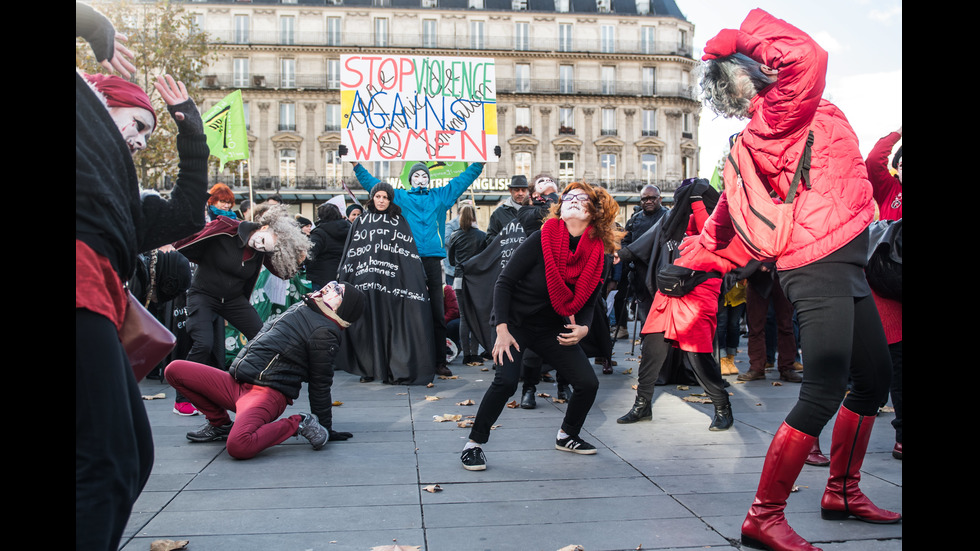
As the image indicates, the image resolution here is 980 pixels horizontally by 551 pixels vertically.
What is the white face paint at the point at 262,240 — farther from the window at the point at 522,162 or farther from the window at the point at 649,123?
the window at the point at 649,123

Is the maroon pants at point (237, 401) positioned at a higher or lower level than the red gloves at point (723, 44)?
lower

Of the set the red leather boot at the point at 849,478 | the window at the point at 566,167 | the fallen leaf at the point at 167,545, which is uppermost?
the window at the point at 566,167

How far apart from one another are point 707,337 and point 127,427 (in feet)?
15.8

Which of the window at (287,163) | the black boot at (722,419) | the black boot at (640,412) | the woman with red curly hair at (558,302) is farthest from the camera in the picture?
the window at (287,163)

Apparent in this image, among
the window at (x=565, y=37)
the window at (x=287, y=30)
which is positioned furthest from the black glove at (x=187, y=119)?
the window at (x=565, y=37)

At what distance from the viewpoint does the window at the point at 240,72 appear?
58.1 metres

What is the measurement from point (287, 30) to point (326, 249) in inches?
2102

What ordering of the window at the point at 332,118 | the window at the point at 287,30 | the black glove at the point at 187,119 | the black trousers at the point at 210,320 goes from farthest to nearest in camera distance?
1. the window at the point at 287,30
2. the window at the point at 332,118
3. the black trousers at the point at 210,320
4. the black glove at the point at 187,119

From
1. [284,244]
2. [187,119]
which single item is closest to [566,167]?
[284,244]

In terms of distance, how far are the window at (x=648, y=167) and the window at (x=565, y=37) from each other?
9.85 metres

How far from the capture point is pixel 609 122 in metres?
59.7

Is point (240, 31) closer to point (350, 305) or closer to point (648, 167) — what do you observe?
point (648, 167)
